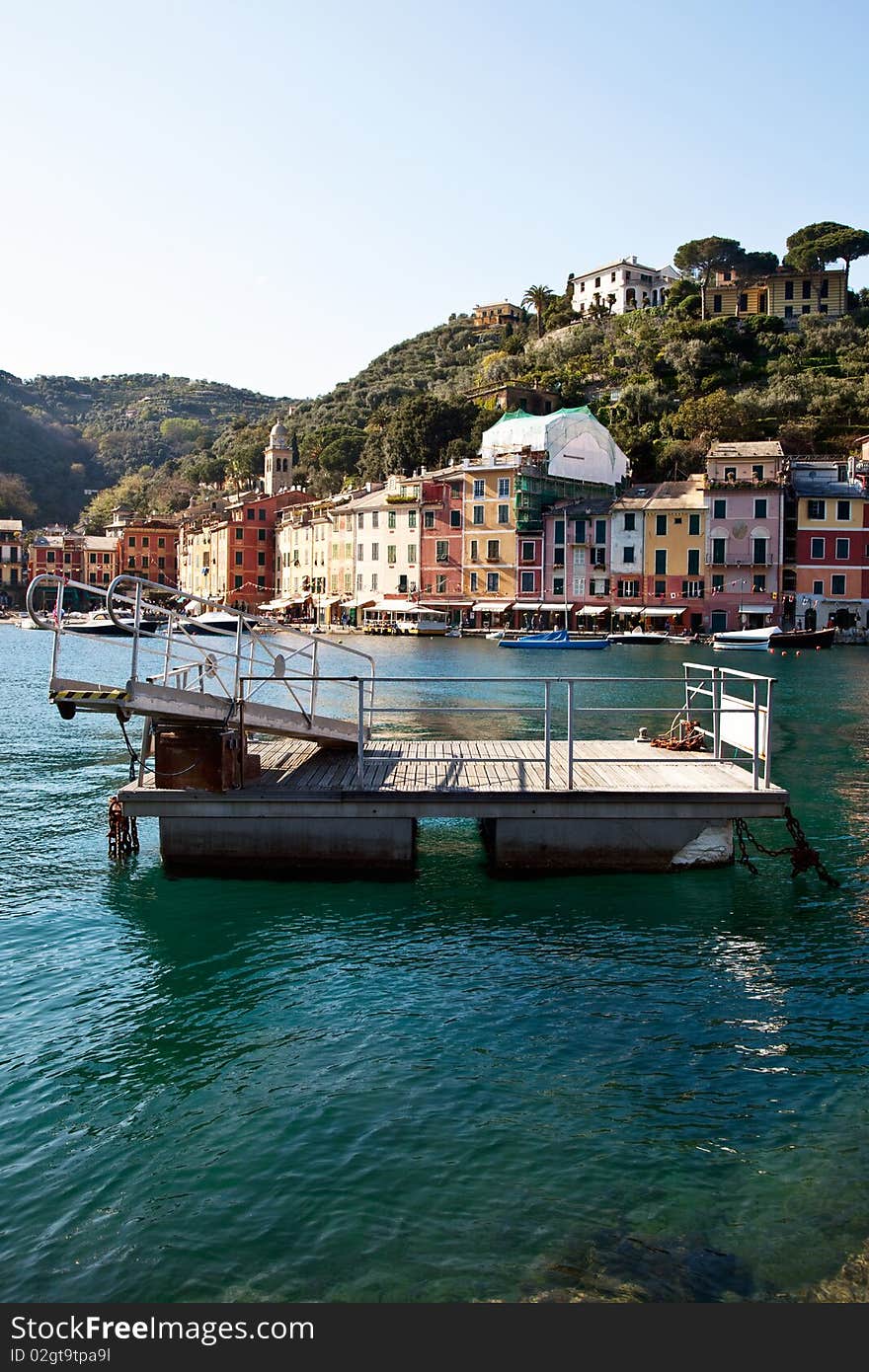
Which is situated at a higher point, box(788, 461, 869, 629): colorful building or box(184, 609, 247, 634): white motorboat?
box(788, 461, 869, 629): colorful building

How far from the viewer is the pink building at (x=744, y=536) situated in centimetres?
8388

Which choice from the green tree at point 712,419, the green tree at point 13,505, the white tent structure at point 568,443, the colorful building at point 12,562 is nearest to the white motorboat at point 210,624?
the white tent structure at point 568,443

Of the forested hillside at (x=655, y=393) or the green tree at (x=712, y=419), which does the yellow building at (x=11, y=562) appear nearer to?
the forested hillside at (x=655, y=393)

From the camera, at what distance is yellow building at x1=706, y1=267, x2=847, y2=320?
135 meters

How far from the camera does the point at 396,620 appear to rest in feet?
331

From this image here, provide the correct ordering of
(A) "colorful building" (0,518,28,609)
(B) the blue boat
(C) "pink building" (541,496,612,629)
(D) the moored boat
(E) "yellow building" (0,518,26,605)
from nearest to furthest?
(B) the blue boat
(D) the moored boat
(C) "pink building" (541,496,612,629)
(A) "colorful building" (0,518,28,609)
(E) "yellow building" (0,518,26,605)

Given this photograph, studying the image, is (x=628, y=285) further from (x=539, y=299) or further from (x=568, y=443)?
(x=568, y=443)

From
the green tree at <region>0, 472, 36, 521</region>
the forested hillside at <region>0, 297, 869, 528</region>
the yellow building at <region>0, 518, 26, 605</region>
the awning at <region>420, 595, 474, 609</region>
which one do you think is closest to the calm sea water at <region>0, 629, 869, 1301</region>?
the awning at <region>420, 595, 474, 609</region>

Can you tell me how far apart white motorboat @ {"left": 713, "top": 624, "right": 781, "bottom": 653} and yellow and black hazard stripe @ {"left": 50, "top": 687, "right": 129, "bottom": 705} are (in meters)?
66.1

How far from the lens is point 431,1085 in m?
8.53

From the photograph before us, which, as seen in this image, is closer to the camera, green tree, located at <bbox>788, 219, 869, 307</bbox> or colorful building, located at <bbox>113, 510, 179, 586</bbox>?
green tree, located at <bbox>788, 219, 869, 307</bbox>

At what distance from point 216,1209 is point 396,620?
9439 centimetres

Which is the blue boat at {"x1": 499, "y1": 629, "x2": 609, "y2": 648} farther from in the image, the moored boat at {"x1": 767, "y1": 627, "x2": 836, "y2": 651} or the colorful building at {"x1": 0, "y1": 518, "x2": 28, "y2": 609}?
the colorful building at {"x1": 0, "y1": 518, "x2": 28, "y2": 609}

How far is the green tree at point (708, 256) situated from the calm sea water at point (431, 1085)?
149944 mm
